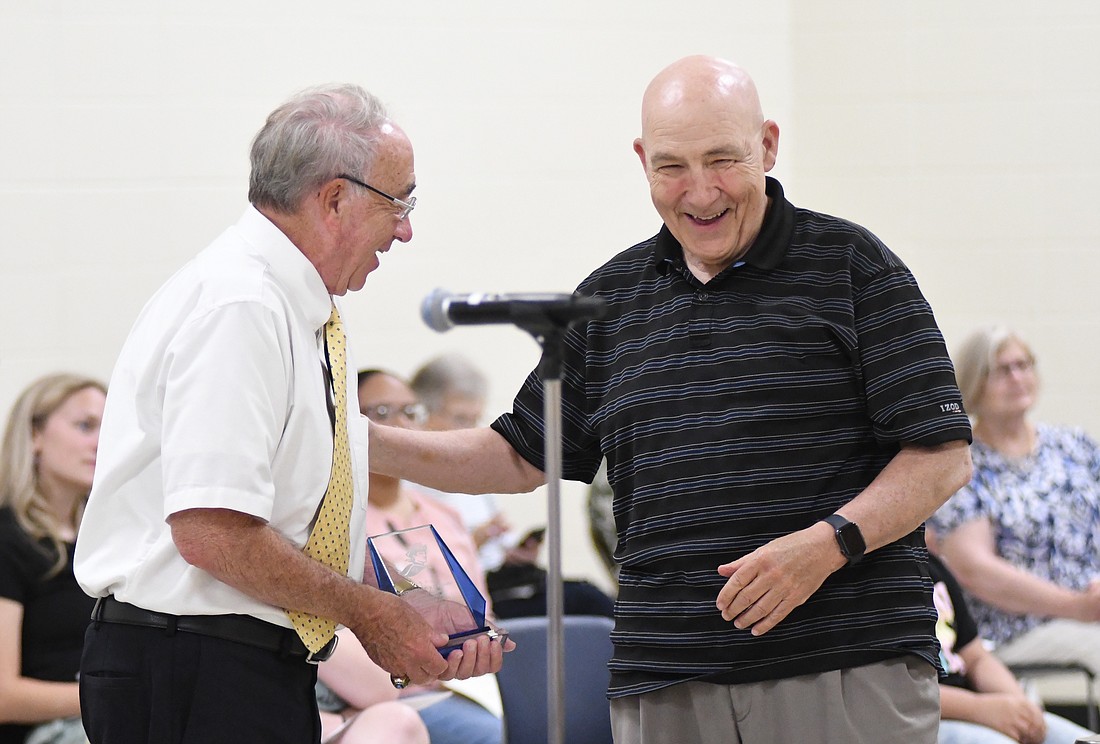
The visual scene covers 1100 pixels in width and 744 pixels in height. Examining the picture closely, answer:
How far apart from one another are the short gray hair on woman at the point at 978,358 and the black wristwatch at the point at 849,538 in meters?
2.56

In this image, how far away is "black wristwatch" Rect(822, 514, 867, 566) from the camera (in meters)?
1.60

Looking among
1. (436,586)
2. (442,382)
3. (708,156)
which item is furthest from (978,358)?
(436,586)

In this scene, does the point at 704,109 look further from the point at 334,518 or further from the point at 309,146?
the point at 334,518

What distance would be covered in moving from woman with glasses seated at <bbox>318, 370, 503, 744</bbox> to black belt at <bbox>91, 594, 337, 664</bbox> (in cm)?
114

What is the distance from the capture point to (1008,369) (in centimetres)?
400

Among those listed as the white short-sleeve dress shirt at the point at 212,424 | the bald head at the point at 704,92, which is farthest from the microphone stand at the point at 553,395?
the bald head at the point at 704,92

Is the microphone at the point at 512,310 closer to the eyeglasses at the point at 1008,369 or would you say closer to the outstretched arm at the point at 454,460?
the outstretched arm at the point at 454,460

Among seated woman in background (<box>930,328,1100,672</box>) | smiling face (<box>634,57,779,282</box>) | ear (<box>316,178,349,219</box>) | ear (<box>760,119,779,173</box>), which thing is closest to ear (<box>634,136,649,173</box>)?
smiling face (<box>634,57,779,282</box>)

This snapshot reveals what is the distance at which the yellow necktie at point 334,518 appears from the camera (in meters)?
1.63

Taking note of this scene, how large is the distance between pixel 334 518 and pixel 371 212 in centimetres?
44

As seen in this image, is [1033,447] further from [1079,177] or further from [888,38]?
[888,38]

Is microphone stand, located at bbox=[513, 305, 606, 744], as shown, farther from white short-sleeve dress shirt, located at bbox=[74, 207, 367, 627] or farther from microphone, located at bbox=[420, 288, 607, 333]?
white short-sleeve dress shirt, located at bbox=[74, 207, 367, 627]

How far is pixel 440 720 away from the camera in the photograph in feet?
9.90

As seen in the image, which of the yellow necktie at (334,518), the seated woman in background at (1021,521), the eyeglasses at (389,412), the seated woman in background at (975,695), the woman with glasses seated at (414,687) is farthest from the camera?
the seated woman in background at (1021,521)
